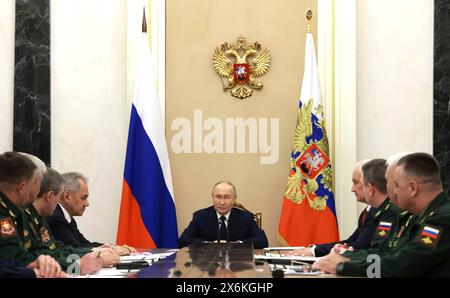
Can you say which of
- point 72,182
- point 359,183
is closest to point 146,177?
point 72,182

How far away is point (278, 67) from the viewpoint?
7.54 m

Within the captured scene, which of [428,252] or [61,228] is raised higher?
[428,252]

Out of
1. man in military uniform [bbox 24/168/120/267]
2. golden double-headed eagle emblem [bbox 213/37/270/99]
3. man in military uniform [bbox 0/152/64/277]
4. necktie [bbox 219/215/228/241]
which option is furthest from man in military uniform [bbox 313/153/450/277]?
golden double-headed eagle emblem [bbox 213/37/270/99]

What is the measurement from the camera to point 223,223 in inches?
257

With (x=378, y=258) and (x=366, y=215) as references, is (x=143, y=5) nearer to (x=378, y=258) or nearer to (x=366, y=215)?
(x=366, y=215)

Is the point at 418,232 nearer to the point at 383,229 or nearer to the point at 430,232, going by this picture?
the point at 430,232

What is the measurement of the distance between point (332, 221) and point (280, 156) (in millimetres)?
897

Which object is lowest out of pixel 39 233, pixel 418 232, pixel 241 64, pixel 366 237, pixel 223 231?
pixel 223 231

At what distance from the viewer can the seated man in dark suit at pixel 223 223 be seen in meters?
6.42

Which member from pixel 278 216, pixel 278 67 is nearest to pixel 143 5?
pixel 278 67

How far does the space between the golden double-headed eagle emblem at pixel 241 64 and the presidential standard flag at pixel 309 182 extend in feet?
1.84

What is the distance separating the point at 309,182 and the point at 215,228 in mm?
1177

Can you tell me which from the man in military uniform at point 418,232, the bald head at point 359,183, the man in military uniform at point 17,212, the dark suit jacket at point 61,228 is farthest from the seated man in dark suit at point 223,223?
the man in military uniform at point 17,212

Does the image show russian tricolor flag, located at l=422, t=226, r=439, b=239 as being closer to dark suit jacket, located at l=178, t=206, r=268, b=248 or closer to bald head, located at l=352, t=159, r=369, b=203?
bald head, located at l=352, t=159, r=369, b=203
